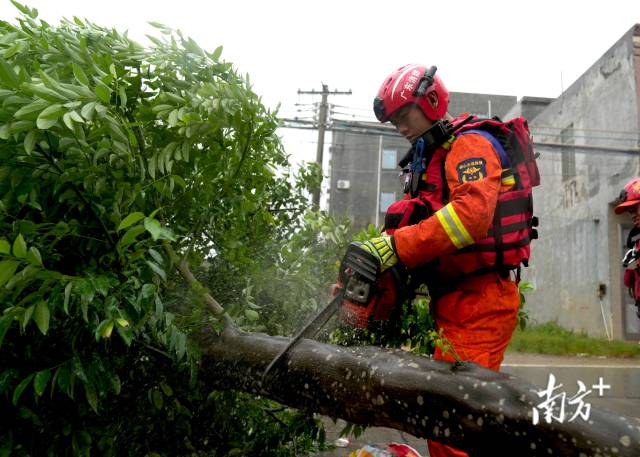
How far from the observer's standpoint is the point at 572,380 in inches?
292

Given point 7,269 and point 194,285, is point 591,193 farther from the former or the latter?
point 7,269

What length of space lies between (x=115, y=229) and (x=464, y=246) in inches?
50.5

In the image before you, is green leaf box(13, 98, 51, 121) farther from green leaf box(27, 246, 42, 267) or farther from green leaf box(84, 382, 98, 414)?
green leaf box(84, 382, 98, 414)

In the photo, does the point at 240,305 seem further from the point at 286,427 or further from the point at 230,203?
the point at 286,427

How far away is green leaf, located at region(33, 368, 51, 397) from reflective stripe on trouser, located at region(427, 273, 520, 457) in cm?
147

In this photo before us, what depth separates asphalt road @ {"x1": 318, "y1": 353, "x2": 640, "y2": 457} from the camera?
13.2 feet

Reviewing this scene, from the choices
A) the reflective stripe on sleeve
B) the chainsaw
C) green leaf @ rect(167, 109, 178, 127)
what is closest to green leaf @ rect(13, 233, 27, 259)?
green leaf @ rect(167, 109, 178, 127)

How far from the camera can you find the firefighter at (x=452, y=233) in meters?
2.02

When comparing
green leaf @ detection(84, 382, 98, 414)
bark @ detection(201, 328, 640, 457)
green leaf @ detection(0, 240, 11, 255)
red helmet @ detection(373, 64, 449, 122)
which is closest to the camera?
bark @ detection(201, 328, 640, 457)

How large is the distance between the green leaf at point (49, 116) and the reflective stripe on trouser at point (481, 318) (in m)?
1.67

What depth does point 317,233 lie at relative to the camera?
349cm

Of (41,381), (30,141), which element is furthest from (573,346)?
(30,141)

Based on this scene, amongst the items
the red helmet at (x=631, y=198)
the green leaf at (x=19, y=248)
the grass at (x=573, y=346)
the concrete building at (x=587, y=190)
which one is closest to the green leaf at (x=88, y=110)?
the green leaf at (x=19, y=248)

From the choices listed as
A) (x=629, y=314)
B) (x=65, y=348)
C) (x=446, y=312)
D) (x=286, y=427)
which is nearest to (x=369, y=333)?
(x=446, y=312)
